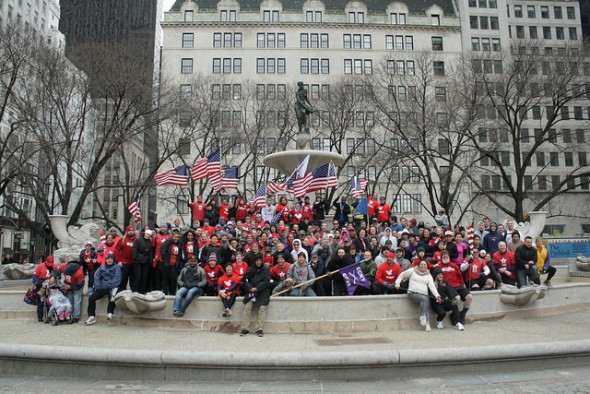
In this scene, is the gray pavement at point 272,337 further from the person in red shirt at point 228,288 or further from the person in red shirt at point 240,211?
the person in red shirt at point 240,211

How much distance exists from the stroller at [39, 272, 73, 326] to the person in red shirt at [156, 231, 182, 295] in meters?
2.15

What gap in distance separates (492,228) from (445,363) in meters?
8.26

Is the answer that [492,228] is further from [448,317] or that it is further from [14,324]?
[14,324]

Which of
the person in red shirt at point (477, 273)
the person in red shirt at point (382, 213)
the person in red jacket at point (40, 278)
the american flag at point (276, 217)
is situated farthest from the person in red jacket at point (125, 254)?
the person in red shirt at point (382, 213)

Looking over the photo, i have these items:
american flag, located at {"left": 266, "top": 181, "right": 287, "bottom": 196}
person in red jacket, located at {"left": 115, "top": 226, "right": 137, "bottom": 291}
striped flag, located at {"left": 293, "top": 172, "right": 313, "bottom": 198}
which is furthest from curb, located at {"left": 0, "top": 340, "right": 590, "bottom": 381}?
american flag, located at {"left": 266, "top": 181, "right": 287, "bottom": 196}

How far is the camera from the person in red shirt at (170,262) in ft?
38.0

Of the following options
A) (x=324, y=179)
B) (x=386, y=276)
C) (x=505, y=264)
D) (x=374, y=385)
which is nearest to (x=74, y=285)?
(x=386, y=276)

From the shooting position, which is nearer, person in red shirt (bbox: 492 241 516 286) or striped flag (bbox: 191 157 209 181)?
person in red shirt (bbox: 492 241 516 286)

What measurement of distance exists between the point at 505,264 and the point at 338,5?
59112 millimetres

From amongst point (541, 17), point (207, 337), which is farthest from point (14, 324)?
point (541, 17)

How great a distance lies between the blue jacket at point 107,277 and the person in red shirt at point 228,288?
91.7 inches

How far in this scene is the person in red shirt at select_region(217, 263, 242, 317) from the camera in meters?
10.1

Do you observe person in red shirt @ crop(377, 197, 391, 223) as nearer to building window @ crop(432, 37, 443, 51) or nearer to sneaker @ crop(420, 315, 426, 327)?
sneaker @ crop(420, 315, 426, 327)

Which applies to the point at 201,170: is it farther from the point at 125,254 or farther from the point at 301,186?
the point at 125,254
